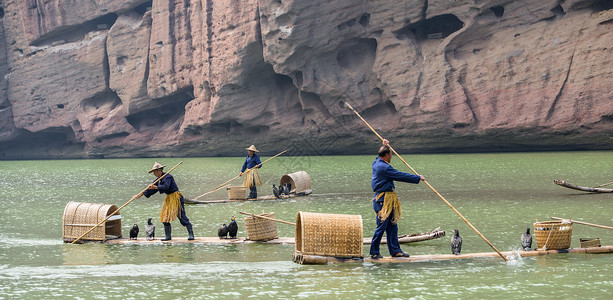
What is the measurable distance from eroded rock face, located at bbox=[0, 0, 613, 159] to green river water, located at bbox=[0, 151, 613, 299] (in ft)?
51.7

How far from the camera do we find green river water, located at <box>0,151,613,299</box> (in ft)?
30.5

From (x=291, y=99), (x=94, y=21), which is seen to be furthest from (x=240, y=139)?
(x=94, y=21)

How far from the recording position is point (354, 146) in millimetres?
47406

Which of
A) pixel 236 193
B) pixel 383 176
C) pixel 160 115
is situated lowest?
pixel 383 176

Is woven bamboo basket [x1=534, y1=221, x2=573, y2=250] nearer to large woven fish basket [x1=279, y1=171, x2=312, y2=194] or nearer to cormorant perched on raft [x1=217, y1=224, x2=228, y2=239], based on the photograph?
cormorant perched on raft [x1=217, y1=224, x2=228, y2=239]

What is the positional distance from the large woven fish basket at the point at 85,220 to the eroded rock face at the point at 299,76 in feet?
95.8

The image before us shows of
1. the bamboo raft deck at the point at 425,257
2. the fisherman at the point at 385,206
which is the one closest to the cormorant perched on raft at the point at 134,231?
the bamboo raft deck at the point at 425,257

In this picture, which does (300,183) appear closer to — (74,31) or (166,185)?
(166,185)

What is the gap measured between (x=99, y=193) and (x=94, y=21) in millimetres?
36967

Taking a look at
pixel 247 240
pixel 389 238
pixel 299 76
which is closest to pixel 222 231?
pixel 247 240

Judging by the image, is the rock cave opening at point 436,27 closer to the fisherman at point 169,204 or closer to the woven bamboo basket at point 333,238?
the fisherman at point 169,204

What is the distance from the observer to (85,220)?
46.8ft

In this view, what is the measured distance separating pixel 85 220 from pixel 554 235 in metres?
8.96

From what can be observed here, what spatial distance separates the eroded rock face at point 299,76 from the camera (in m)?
38.3
